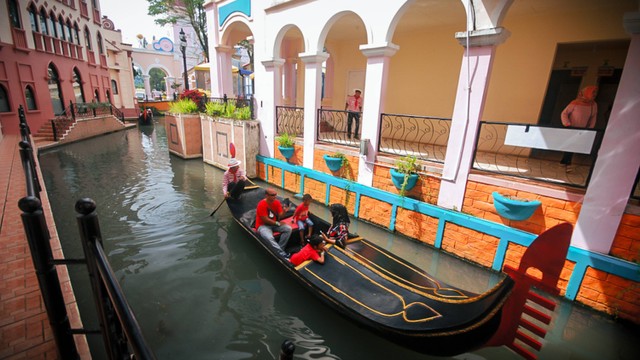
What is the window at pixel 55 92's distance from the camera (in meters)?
17.5

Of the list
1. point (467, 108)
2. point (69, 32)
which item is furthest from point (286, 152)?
point (69, 32)

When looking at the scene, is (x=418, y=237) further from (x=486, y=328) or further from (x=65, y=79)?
(x=65, y=79)

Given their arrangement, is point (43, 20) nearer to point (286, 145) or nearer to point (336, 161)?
point (286, 145)

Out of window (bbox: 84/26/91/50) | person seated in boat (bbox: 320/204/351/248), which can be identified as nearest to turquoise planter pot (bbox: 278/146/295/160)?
person seated in boat (bbox: 320/204/351/248)

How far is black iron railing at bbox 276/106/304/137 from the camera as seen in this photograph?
10.4 meters

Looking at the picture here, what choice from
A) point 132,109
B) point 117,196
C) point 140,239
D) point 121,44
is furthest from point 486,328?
point 121,44

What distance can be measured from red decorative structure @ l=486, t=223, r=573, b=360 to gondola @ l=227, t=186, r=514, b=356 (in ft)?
0.82

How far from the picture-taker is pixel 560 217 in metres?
5.10

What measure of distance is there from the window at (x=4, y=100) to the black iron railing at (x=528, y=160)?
2037cm

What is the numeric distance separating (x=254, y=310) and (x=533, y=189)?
5.28m

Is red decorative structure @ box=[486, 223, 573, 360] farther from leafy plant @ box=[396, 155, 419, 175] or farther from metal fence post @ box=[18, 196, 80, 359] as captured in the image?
metal fence post @ box=[18, 196, 80, 359]

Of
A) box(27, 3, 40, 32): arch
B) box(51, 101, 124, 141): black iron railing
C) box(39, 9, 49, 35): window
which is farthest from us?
box(39, 9, 49, 35): window

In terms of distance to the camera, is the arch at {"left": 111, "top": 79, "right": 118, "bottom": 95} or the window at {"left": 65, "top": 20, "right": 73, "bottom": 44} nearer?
the window at {"left": 65, "top": 20, "right": 73, "bottom": 44}

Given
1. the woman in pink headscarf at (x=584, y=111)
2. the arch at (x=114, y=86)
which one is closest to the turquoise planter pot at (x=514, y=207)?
the woman in pink headscarf at (x=584, y=111)
